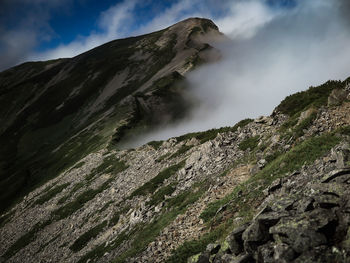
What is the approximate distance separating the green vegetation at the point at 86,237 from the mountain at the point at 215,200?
180 mm

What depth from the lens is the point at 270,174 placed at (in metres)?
20.1

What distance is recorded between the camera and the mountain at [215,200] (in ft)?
35.2

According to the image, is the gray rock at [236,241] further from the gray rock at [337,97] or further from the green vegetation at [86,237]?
the green vegetation at [86,237]

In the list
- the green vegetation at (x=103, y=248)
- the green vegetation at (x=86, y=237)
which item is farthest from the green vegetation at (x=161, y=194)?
the green vegetation at (x=86, y=237)

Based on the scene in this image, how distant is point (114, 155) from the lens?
67875 mm

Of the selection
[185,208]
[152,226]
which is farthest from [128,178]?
[185,208]

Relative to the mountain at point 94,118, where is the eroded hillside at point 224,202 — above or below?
below

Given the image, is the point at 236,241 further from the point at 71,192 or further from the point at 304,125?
the point at 71,192

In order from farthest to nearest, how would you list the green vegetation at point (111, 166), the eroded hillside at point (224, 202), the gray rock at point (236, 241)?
the green vegetation at point (111, 166), the gray rock at point (236, 241), the eroded hillside at point (224, 202)

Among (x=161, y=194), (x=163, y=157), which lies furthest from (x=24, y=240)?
(x=161, y=194)

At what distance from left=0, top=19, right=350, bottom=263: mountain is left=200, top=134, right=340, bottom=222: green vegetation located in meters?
0.10

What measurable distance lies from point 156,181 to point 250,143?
14.7 meters

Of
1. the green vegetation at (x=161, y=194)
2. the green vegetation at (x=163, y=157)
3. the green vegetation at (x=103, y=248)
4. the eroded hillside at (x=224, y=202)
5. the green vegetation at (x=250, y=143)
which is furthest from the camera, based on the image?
the green vegetation at (x=163, y=157)

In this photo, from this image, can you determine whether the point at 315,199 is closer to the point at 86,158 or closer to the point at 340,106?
the point at 340,106
